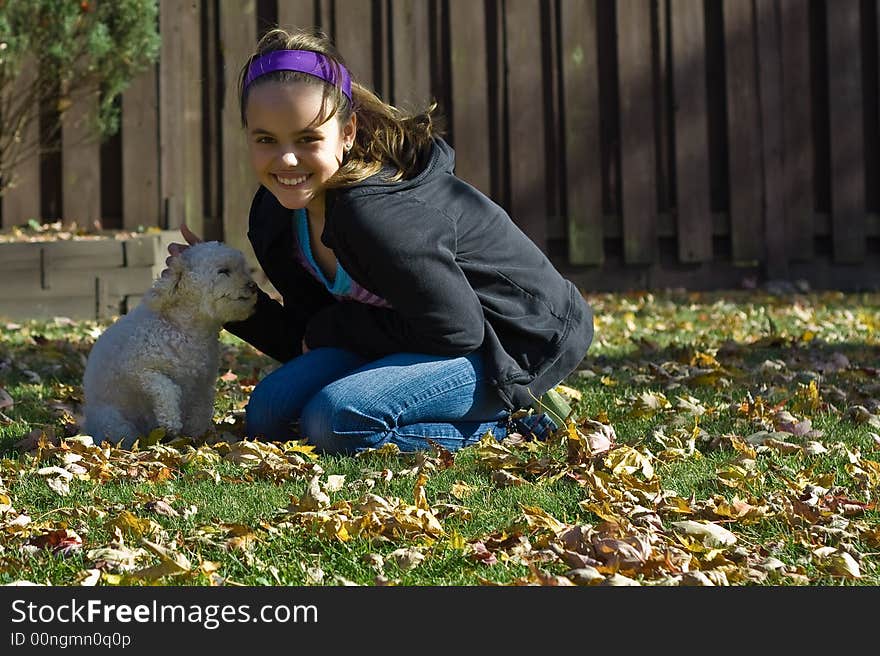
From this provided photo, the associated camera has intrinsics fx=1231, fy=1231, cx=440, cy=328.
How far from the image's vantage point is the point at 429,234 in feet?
12.2

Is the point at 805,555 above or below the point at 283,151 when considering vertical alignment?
below

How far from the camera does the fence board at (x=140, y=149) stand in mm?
8102

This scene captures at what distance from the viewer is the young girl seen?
3705mm

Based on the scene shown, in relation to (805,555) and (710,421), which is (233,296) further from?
(805,555)

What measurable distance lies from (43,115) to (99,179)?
1.78 feet

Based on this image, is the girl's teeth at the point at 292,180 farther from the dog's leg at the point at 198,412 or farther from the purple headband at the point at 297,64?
the dog's leg at the point at 198,412

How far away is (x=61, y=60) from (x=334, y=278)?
14.3ft

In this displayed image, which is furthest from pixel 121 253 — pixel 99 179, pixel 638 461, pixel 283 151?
Result: pixel 638 461

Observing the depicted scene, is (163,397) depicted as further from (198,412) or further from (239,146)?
(239,146)

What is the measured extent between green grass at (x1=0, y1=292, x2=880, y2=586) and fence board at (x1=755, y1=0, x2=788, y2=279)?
3.69 m

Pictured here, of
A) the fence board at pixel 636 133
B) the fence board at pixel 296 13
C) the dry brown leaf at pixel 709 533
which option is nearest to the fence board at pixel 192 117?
the fence board at pixel 296 13

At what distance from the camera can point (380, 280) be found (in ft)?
12.2

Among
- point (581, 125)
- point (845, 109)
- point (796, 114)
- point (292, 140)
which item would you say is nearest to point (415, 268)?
point (292, 140)

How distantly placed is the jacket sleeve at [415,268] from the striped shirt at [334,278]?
0.15 metres
